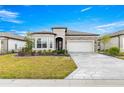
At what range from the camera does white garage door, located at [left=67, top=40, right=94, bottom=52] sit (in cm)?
2019

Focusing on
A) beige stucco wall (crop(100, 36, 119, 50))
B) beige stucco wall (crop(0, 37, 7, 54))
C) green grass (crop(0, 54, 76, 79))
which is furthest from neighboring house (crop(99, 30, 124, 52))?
beige stucco wall (crop(0, 37, 7, 54))

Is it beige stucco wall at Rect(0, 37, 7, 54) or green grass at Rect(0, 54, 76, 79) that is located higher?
beige stucco wall at Rect(0, 37, 7, 54)

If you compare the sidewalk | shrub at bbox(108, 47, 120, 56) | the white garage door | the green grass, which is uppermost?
the white garage door

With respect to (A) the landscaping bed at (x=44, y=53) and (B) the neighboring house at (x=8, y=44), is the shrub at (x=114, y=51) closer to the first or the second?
(A) the landscaping bed at (x=44, y=53)

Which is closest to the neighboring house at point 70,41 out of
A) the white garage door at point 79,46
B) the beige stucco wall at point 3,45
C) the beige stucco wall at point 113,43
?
the white garage door at point 79,46

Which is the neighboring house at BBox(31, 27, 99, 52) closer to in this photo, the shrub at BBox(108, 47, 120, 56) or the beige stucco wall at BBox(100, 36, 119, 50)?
the shrub at BBox(108, 47, 120, 56)

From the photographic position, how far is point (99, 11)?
1368 centimetres

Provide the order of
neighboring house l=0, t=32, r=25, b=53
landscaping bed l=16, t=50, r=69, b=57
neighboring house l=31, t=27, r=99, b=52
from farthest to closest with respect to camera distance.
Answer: neighboring house l=0, t=32, r=25, b=53, landscaping bed l=16, t=50, r=69, b=57, neighboring house l=31, t=27, r=99, b=52

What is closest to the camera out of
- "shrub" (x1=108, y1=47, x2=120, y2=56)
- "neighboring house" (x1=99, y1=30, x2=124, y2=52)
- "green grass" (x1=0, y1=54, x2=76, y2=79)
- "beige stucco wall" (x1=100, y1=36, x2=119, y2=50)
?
"green grass" (x1=0, y1=54, x2=76, y2=79)

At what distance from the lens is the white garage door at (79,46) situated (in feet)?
66.2

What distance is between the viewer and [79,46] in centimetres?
2042

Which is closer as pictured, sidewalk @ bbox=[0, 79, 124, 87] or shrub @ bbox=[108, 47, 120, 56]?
sidewalk @ bbox=[0, 79, 124, 87]

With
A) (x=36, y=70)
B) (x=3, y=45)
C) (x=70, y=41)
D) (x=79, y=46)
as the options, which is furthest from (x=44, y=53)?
(x=36, y=70)
